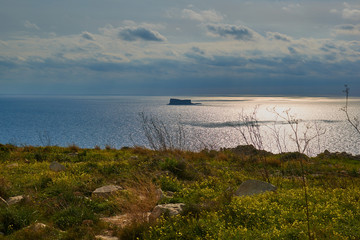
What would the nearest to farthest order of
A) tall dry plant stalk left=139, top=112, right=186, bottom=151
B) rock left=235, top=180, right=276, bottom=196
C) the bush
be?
the bush
rock left=235, top=180, right=276, bottom=196
tall dry plant stalk left=139, top=112, right=186, bottom=151

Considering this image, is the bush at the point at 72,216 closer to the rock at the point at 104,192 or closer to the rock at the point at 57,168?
the rock at the point at 104,192

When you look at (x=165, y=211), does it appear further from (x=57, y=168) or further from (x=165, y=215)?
(x=57, y=168)

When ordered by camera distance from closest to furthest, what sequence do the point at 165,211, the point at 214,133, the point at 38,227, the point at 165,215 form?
the point at 38,227, the point at 165,215, the point at 165,211, the point at 214,133

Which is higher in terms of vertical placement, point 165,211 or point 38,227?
point 165,211

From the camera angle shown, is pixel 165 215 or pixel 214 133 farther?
pixel 214 133

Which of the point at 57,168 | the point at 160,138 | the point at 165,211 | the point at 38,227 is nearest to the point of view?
the point at 38,227

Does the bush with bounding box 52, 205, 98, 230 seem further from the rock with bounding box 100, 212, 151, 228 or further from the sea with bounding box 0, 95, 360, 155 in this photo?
the sea with bounding box 0, 95, 360, 155

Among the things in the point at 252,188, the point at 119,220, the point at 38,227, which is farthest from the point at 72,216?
the point at 252,188

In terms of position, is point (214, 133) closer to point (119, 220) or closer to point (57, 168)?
point (57, 168)

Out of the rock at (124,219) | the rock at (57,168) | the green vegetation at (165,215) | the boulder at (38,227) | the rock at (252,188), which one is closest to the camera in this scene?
the green vegetation at (165,215)

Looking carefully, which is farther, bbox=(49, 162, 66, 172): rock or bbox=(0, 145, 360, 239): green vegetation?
bbox=(49, 162, 66, 172): rock

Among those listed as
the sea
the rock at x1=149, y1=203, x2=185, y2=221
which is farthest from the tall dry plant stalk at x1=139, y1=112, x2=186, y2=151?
the rock at x1=149, y1=203, x2=185, y2=221

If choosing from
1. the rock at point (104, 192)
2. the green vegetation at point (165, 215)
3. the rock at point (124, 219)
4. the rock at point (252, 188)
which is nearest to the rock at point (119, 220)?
the rock at point (124, 219)

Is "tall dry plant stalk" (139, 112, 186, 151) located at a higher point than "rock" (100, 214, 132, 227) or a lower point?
higher
